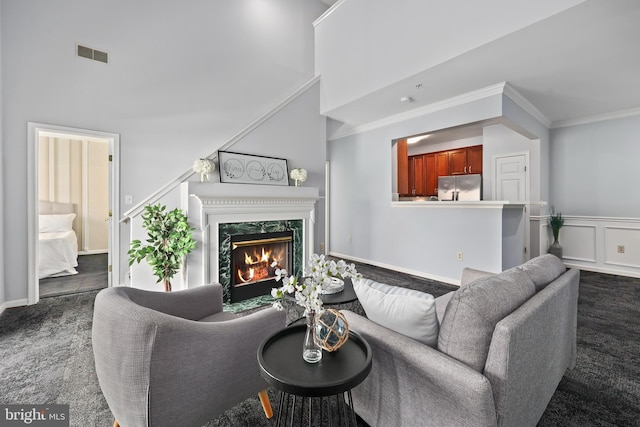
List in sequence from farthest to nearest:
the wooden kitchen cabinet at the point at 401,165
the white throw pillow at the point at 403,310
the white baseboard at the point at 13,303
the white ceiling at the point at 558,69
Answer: the wooden kitchen cabinet at the point at 401,165 → the white baseboard at the point at 13,303 → the white ceiling at the point at 558,69 → the white throw pillow at the point at 403,310

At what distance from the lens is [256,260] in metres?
3.48

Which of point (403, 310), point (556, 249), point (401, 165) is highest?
point (401, 165)

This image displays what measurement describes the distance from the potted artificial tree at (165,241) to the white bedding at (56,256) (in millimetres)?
2519

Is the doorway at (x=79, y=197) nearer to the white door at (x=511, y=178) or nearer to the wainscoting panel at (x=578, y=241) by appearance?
the white door at (x=511, y=178)

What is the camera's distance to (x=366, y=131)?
5.34 metres

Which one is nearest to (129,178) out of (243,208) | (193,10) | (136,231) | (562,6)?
(136,231)

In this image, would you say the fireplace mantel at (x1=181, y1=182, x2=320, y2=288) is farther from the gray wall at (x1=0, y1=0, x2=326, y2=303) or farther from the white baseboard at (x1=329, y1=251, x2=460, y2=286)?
the white baseboard at (x1=329, y1=251, x2=460, y2=286)

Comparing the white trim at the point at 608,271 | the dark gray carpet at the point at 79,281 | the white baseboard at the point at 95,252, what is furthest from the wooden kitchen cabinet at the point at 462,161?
the white baseboard at the point at 95,252

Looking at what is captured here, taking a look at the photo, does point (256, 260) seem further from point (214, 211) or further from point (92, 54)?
point (92, 54)

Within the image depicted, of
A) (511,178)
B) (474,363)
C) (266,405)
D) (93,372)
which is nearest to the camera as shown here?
(474,363)

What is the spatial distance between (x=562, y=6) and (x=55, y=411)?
4.29 meters

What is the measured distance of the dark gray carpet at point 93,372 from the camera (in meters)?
1.57

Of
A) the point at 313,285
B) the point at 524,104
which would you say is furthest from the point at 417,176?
the point at 313,285

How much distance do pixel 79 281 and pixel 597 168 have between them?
835 cm
